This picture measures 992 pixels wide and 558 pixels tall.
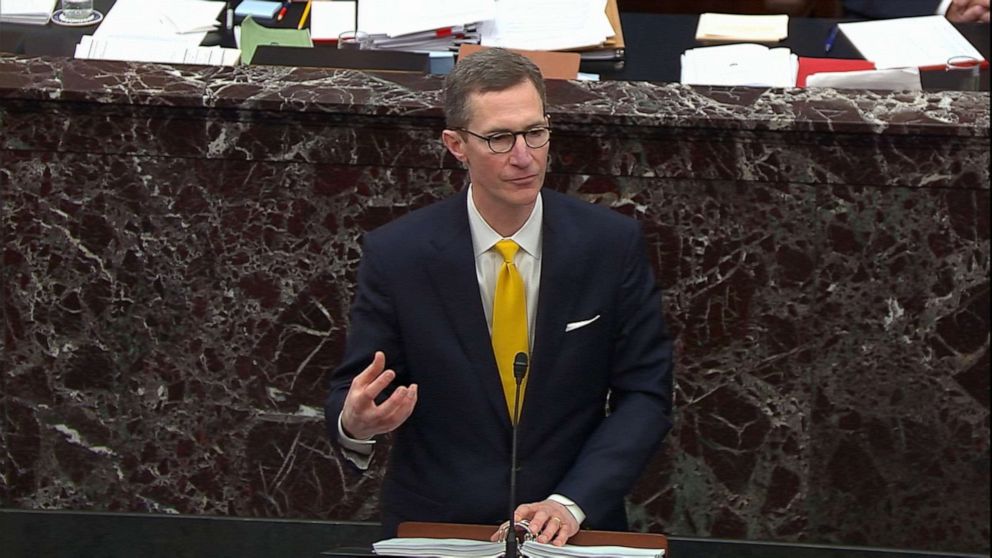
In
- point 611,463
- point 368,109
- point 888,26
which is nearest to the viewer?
point 611,463

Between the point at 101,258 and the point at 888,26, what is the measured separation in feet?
7.61

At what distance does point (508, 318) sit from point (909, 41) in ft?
6.78

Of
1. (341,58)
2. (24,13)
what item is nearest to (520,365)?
(341,58)

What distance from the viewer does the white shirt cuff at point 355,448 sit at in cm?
263

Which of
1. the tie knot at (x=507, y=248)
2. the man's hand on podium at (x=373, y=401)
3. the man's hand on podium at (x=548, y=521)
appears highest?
the tie knot at (x=507, y=248)

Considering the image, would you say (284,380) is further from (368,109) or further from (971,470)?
(971,470)

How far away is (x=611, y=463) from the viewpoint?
8.77ft

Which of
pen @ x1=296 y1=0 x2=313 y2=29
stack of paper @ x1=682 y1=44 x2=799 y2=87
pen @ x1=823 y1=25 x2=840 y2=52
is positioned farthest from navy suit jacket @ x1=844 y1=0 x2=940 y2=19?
pen @ x1=296 y1=0 x2=313 y2=29

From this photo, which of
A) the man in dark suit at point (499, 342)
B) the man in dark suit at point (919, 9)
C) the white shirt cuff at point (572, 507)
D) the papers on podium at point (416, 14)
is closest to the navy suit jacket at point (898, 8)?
the man in dark suit at point (919, 9)

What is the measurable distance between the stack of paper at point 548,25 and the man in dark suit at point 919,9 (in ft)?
3.29

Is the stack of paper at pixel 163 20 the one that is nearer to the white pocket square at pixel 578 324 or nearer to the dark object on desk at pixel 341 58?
the dark object on desk at pixel 341 58

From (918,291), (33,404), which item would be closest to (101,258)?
(33,404)

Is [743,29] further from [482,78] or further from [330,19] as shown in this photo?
[482,78]

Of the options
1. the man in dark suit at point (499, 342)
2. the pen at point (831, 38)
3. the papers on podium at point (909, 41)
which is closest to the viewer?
the man in dark suit at point (499, 342)
